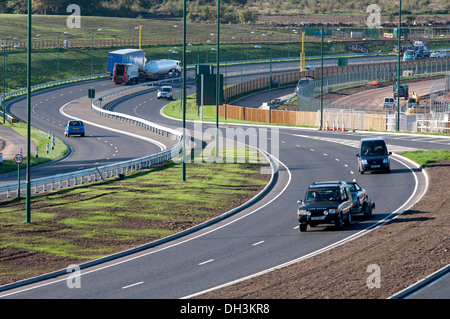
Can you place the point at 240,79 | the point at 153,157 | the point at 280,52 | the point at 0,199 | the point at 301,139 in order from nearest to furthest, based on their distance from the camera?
the point at 0,199
the point at 153,157
the point at 301,139
the point at 240,79
the point at 280,52

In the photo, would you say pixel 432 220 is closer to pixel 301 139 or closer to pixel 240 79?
pixel 301 139

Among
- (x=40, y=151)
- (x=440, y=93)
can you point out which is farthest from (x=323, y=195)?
(x=440, y=93)

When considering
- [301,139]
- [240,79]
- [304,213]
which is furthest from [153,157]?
[240,79]

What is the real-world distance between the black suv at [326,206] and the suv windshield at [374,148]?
553 inches

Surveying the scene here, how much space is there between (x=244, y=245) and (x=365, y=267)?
22.2 ft

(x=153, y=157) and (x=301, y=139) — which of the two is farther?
(x=301, y=139)

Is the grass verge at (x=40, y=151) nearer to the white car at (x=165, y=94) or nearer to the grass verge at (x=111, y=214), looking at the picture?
the grass verge at (x=111, y=214)

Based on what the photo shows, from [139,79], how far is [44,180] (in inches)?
3650

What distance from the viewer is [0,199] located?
38.0 m

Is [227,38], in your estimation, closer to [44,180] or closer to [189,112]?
[189,112]

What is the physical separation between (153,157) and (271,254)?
87.3ft

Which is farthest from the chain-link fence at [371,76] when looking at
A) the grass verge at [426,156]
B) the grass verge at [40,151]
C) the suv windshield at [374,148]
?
the suv windshield at [374,148]

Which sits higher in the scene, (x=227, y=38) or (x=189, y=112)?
(x=227, y=38)
